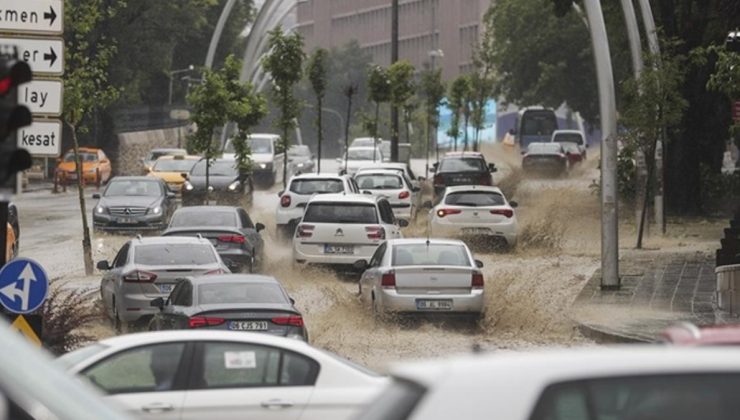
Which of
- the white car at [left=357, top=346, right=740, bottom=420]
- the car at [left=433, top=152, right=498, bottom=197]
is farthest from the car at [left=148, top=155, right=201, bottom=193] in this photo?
the white car at [left=357, top=346, right=740, bottom=420]

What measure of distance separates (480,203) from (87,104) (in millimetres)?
8675

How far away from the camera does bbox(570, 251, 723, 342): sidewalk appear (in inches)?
999

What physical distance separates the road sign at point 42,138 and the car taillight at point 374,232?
14352mm

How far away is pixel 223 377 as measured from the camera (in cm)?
1259

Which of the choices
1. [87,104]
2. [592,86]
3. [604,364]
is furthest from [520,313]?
[592,86]

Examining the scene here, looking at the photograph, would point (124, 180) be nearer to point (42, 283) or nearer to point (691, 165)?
point (691, 165)

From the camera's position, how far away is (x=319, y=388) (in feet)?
41.5

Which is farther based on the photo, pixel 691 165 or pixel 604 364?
pixel 691 165

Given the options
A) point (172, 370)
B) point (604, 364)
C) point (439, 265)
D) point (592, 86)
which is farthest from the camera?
point (592, 86)

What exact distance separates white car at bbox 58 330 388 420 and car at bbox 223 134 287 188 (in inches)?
2144

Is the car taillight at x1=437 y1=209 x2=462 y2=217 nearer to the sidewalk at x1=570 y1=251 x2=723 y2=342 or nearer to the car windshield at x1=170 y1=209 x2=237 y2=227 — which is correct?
the sidewalk at x1=570 y1=251 x2=723 y2=342

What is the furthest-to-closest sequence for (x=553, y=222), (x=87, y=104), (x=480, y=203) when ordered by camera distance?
(x=553, y=222) < (x=480, y=203) < (x=87, y=104)

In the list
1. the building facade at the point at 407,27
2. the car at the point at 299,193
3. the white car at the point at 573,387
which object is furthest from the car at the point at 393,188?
the building facade at the point at 407,27

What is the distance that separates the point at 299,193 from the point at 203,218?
6307 millimetres
